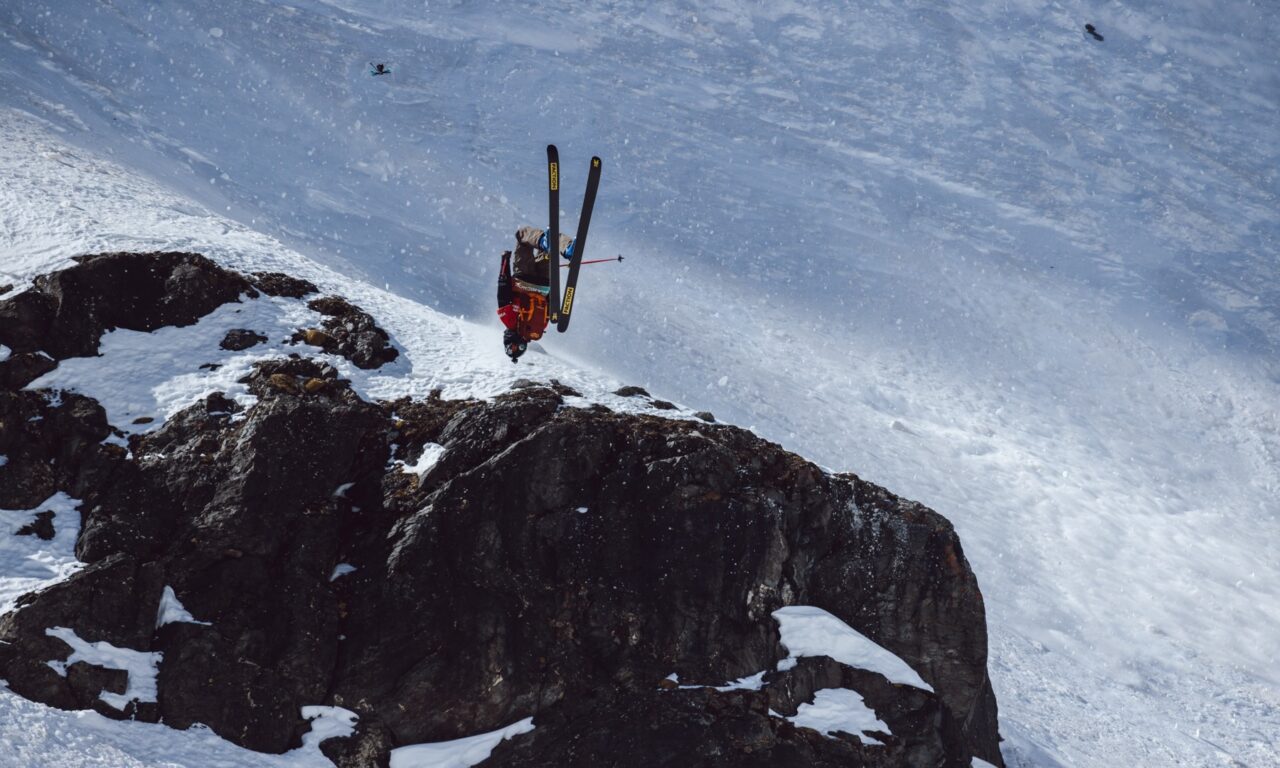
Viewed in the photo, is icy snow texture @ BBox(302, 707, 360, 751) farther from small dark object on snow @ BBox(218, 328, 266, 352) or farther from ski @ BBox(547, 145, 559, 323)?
small dark object on snow @ BBox(218, 328, 266, 352)

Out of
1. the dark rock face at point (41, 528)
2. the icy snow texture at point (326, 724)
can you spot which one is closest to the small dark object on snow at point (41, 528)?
the dark rock face at point (41, 528)

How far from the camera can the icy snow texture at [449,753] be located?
1163 centimetres

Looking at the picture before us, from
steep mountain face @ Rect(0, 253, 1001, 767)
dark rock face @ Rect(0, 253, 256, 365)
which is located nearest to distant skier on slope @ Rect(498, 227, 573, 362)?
steep mountain face @ Rect(0, 253, 1001, 767)

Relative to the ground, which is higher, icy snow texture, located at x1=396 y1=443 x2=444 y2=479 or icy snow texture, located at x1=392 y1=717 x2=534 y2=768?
icy snow texture, located at x1=396 y1=443 x2=444 y2=479

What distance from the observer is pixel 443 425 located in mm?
14320

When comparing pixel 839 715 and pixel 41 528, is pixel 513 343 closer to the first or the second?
pixel 41 528

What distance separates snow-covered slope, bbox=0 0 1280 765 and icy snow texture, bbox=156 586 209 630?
5.18 metres

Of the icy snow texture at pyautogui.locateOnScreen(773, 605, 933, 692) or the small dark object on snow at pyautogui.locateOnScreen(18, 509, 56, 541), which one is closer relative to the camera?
the small dark object on snow at pyautogui.locateOnScreen(18, 509, 56, 541)

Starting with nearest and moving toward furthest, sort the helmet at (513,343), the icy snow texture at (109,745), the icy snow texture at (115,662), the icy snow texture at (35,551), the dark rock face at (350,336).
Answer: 1. the icy snow texture at (109,745)
2. the icy snow texture at (115,662)
3. the icy snow texture at (35,551)
4. the helmet at (513,343)
5. the dark rock face at (350,336)

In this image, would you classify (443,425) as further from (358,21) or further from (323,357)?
(358,21)

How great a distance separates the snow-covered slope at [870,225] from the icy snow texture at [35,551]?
14.7 feet

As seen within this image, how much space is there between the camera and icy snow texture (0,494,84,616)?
11617 mm

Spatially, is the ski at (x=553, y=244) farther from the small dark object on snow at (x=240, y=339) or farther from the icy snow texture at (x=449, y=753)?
the icy snow texture at (x=449, y=753)

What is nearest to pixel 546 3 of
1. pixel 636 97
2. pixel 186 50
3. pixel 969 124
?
pixel 636 97
